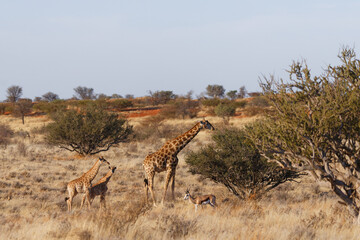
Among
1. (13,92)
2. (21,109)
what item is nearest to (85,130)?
(21,109)

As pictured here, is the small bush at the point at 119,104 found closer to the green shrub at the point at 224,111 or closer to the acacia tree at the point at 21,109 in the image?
the acacia tree at the point at 21,109

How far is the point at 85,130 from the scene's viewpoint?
25.8 metres

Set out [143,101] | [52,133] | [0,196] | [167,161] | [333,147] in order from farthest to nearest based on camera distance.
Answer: [143,101] → [52,133] → [0,196] → [167,161] → [333,147]

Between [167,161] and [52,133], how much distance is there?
629 inches

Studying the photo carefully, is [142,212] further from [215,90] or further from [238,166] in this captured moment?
[215,90]

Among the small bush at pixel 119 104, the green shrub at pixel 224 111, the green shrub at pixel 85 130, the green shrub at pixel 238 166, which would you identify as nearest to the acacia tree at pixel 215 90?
the small bush at pixel 119 104

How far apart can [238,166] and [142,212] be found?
5.41m

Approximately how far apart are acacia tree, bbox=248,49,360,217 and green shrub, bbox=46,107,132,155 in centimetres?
1793

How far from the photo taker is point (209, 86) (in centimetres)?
10125

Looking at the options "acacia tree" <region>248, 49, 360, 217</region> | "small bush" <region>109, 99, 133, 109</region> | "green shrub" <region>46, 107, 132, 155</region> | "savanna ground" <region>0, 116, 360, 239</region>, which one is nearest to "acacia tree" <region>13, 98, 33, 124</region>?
"small bush" <region>109, 99, 133, 109</region>

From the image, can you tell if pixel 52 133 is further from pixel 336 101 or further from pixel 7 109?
pixel 7 109

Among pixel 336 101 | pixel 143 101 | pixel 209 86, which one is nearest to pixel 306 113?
pixel 336 101

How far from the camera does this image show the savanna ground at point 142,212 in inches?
294

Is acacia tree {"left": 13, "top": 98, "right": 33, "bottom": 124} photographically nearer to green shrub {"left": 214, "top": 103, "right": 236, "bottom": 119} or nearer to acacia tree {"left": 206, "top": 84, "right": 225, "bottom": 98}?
green shrub {"left": 214, "top": 103, "right": 236, "bottom": 119}
